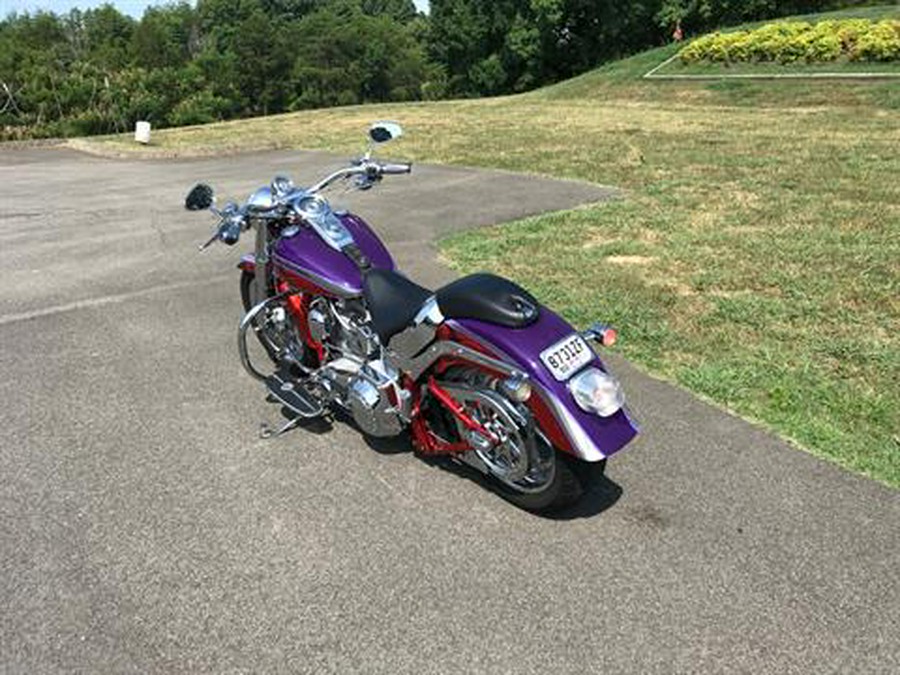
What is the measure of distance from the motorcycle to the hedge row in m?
20.7

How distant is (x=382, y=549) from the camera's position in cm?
337

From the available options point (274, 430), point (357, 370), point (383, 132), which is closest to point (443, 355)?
point (357, 370)

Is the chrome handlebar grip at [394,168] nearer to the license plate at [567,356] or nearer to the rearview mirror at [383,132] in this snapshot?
the rearview mirror at [383,132]

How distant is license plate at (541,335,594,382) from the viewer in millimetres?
3266

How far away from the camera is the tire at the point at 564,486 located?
3350 millimetres

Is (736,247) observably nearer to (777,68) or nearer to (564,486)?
(564,486)

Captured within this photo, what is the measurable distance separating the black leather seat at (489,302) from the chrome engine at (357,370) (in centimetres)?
54

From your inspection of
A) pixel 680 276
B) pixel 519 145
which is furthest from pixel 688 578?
pixel 519 145

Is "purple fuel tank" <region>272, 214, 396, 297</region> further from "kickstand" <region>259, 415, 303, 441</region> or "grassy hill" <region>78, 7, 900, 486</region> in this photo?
"grassy hill" <region>78, 7, 900, 486</region>

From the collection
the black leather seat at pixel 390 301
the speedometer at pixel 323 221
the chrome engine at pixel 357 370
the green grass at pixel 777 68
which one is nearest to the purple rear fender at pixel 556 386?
the black leather seat at pixel 390 301

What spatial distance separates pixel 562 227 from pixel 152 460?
564cm

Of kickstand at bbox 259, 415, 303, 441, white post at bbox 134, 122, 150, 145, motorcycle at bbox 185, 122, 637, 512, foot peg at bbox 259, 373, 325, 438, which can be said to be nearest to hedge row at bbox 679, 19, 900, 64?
white post at bbox 134, 122, 150, 145

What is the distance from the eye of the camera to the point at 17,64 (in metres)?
47.9

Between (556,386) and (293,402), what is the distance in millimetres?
1709
